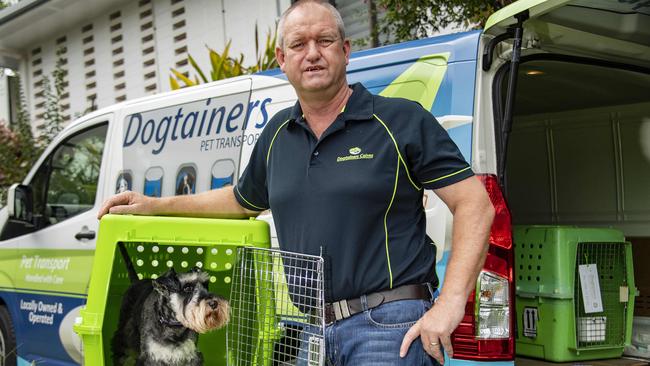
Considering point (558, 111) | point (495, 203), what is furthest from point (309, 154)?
point (558, 111)

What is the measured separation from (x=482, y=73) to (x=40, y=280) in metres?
3.65

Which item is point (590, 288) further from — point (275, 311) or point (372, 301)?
point (275, 311)

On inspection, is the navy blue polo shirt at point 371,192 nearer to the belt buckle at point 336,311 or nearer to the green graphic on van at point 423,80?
the belt buckle at point 336,311

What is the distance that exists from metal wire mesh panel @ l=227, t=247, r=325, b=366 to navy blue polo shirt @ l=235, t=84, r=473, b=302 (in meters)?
0.09

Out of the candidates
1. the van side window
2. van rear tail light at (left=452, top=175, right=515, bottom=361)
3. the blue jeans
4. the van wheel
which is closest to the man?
the blue jeans

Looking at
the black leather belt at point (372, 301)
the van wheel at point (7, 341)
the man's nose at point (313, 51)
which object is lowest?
the van wheel at point (7, 341)

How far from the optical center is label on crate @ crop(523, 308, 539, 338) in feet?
13.6

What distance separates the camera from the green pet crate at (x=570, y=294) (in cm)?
405

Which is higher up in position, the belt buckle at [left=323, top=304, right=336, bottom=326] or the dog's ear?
the dog's ear

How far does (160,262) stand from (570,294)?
7.13 ft

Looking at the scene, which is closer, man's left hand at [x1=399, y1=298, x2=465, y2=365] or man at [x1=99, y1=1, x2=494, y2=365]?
man's left hand at [x1=399, y1=298, x2=465, y2=365]

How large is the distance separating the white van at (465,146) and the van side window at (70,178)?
1cm

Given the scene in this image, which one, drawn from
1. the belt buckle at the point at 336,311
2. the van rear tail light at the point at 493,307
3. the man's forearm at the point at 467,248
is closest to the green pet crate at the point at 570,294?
the van rear tail light at the point at 493,307

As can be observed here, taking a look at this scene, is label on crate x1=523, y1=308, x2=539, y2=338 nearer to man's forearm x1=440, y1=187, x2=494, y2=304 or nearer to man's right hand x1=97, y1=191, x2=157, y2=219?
man's forearm x1=440, y1=187, x2=494, y2=304
